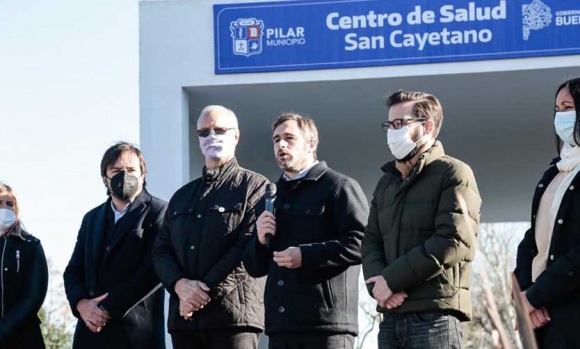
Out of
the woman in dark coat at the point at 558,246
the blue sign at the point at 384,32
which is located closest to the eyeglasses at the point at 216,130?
the woman in dark coat at the point at 558,246

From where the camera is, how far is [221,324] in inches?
229

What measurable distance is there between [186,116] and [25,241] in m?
2.53

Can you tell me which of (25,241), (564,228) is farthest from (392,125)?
(25,241)

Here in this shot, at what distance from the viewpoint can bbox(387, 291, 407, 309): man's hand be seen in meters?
4.99

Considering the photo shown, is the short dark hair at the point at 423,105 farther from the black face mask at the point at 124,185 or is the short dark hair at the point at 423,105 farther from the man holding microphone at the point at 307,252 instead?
the black face mask at the point at 124,185

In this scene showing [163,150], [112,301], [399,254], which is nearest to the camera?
[399,254]

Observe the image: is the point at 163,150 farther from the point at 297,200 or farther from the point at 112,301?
the point at 297,200

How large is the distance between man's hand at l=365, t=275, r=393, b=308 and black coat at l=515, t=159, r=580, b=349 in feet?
2.26

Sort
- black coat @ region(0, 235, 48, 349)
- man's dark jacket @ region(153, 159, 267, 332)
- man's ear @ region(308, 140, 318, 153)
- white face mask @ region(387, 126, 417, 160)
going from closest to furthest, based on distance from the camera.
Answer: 1. white face mask @ region(387, 126, 417, 160)
2. man's dark jacket @ region(153, 159, 267, 332)
3. man's ear @ region(308, 140, 318, 153)
4. black coat @ region(0, 235, 48, 349)

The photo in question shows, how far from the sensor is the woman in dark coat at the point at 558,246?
14.8 feet

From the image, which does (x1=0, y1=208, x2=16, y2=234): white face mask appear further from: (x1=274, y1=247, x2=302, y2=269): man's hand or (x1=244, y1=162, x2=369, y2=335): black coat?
(x1=274, y1=247, x2=302, y2=269): man's hand

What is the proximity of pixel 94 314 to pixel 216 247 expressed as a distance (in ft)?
3.38

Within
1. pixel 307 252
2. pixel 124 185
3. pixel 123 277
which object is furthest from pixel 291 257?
pixel 124 185

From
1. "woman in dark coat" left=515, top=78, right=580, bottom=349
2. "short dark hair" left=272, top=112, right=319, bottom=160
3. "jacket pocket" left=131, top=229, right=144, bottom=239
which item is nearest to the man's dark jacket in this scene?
"jacket pocket" left=131, top=229, right=144, bottom=239
